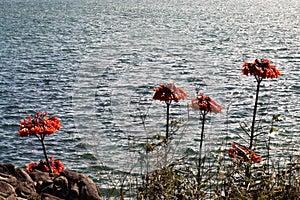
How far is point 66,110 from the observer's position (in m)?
10.7

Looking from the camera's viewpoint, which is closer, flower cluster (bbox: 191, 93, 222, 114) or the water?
flower cluster (bbox: 191, 93, 222, 114)

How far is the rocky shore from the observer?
3.50 m

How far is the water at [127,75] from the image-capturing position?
7.04m

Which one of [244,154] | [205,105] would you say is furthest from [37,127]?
[244,154]

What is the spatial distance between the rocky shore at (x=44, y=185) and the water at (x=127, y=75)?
0.19 metres

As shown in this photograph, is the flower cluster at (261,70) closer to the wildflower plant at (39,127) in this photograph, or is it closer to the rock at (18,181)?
the wildflower plant at (39,127)

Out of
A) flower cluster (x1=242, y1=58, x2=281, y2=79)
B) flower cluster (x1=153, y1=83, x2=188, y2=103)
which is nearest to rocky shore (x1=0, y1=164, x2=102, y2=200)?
flower cluster (x1=153, y1=83, x2=188, y2=103)

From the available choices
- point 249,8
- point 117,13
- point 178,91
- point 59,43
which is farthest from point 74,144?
point 249,8

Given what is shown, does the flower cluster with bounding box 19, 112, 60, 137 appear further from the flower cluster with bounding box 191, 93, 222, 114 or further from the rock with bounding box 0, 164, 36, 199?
the flower cluster with bounding box 191, 93, 222, 114

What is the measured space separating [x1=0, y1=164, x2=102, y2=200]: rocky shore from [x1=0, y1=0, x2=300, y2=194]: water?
0.62 ft

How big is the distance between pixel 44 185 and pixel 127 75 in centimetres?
748

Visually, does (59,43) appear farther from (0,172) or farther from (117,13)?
(0,172)

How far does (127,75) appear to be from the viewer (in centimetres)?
1116

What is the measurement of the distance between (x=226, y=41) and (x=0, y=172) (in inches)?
670
